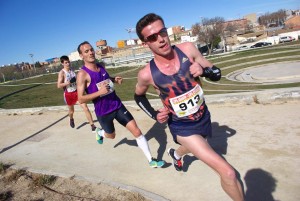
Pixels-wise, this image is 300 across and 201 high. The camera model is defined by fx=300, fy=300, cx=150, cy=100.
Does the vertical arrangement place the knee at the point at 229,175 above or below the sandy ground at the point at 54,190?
above

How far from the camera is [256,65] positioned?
108ft

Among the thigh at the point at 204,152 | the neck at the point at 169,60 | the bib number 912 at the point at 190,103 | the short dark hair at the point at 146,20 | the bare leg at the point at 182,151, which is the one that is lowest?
the bare leg at the point at 182,151

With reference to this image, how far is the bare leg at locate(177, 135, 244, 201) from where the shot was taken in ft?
10.3

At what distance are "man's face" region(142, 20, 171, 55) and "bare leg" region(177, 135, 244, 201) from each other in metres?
1.13

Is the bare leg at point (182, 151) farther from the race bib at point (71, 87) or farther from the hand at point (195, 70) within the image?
the race bib at point (71, 87)

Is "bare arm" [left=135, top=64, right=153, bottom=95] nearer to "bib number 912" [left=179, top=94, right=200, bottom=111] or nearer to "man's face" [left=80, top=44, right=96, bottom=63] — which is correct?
"bib number 912" [left=179, top=94, right=200, bottom=111]

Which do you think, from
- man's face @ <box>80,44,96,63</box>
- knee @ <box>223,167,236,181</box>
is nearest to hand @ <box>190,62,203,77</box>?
knee @ <box>223,167,236,181</box>

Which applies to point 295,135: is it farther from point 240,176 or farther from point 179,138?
→ point 179,138

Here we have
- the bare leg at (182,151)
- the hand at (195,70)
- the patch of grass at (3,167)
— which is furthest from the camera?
the patch of grass at (3,167)

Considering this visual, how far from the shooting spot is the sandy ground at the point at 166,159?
4.30 m

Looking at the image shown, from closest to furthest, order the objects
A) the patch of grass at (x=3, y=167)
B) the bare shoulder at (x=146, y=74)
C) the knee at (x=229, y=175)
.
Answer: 1. the knee at (x=229, y=175)
2. the bare shoulder at (x=146, y=74)
3. the patch of grass at (x=3, y=167)

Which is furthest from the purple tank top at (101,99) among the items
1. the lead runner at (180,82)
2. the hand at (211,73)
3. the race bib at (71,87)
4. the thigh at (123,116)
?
the race bib at (71,87)

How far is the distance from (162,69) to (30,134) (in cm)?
680

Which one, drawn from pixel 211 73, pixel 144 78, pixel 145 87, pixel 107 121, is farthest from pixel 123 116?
pixel 211 73
